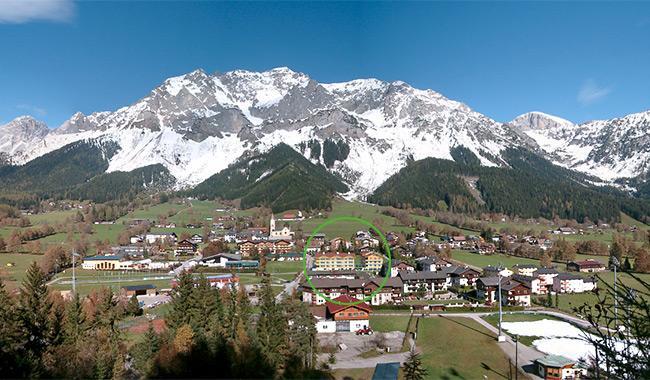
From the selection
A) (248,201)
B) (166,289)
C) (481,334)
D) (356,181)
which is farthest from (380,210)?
(481,334)

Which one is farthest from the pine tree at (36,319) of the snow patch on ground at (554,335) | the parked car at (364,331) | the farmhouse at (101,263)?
the farmhouse at (101,263)

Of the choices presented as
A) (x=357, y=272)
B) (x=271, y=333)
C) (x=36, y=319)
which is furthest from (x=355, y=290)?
(x=36, y=319)

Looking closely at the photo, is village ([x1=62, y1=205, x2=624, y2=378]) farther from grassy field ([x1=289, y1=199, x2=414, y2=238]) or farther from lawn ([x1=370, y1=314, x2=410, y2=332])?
grassy field ([x1=289, y1=199, x2=414, y2=238])

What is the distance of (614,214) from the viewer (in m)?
135

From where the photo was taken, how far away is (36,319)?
22.0 metres

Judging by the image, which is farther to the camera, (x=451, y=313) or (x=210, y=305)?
(x=451, y=313)

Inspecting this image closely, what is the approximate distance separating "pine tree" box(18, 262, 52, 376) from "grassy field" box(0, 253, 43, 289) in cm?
2919

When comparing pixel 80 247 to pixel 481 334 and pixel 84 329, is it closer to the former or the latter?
pixel 84 329

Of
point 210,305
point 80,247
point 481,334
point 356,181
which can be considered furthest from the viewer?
point 356,181

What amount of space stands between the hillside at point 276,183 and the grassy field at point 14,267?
223 feet

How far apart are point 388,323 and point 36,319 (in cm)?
2664

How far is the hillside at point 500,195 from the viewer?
14075cm

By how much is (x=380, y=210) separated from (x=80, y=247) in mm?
75936

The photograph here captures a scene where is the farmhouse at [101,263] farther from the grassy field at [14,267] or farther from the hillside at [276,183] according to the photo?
the hillside at [276,183]
